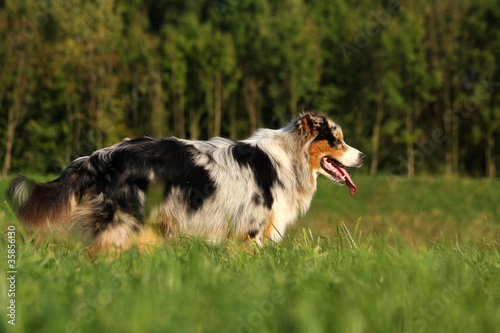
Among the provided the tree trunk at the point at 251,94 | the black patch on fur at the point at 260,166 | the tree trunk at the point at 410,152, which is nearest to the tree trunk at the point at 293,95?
the tree trunk at the point at 251,94

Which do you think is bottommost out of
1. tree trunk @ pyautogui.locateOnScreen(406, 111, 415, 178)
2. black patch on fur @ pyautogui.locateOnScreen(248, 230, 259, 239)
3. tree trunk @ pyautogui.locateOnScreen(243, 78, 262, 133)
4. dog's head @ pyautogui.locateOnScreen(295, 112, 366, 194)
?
tree trunk @ pyautogui.locateOnScreen(406, 111, 415, 178)

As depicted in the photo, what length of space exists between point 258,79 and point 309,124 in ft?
91.5

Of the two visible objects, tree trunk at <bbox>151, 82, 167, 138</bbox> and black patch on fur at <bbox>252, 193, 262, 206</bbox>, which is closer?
black patch on fur at <bbox>252, 193, 262, 206</bbox>

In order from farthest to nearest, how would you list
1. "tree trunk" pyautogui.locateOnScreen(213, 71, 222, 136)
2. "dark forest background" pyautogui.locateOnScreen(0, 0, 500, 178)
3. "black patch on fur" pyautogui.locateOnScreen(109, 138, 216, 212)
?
"tree trunk" pyautogui.locateOnScreen(213, 71, 222, 136)
"dark forest background" pyautogui.locateOnScreen(0, 0, 500, 178)
"black patch on fur" pyautogui.locateOnScreen(109, 138, 216, 212)

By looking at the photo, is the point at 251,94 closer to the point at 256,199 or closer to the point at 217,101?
the point at 217,101

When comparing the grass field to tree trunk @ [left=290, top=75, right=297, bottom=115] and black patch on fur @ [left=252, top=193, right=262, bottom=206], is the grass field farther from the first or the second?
tree trunk @ [left=290, top=75, right=297, bottom=115]

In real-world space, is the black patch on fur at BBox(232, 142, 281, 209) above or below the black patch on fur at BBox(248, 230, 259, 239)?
above

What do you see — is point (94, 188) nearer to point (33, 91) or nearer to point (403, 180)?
point (403, 180)

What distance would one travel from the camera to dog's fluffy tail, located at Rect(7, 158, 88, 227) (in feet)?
15.9

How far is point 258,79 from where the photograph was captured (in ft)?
110

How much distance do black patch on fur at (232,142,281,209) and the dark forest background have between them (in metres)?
21.4

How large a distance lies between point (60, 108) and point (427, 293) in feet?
102

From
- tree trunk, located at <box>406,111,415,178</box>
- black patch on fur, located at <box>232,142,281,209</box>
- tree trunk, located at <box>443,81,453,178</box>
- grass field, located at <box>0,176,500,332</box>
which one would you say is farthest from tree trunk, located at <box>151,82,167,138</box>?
grass field, located at <box>0,176,500,332</box>

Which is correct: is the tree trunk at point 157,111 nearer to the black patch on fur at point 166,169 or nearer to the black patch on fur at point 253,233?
the black patch on fur at point 166,169
